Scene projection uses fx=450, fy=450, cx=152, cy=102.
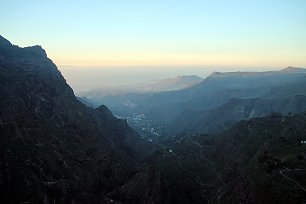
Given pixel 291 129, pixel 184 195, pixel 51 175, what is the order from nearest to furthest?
pixel 51 175 → pixel 184 195 → pixel 291 129

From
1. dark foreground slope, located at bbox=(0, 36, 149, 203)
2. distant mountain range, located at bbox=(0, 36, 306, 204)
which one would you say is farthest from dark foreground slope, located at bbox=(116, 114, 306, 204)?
dark foreground slope, located at bbox=(0, 36, 149, 203)

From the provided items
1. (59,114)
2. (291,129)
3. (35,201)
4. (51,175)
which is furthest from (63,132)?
(291,129)

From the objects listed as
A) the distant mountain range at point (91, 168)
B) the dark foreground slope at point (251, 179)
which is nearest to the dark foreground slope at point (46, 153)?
the distant mountain range at point (91, 168)

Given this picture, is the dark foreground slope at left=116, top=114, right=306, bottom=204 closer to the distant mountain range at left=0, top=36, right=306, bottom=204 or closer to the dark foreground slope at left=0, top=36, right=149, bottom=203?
the distant mountain range at left=0, top=36, right=306, bottom=204

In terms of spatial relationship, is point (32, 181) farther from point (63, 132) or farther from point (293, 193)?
point (293, 193)

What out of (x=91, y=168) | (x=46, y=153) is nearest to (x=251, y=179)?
(x=91, y=168)

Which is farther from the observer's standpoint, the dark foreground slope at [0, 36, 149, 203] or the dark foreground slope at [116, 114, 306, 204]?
the dark foreground slope at [0, 36, 149, 203]

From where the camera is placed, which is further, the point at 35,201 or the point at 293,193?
the point at 35,201

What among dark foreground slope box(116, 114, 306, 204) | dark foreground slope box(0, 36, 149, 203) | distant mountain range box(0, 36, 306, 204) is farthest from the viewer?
dark foreground slope box(0, 36, 149, 203)

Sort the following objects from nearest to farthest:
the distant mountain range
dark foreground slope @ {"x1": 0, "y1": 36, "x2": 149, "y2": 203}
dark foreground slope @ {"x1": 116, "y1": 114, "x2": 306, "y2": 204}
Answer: dark foreground slope @ {"x1": 116, "y1": 114, "x2": 306, "y2": 204} < the distant mountain range < dark foreground slope @ {"x1": 0, "y1": 36, "x2": 149, "y2": 203}
